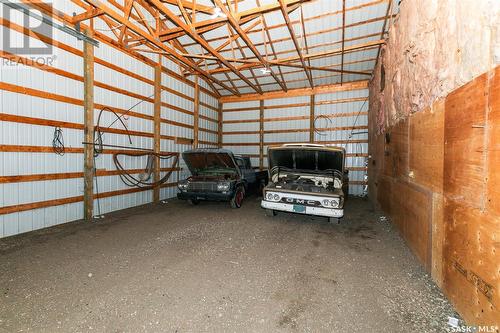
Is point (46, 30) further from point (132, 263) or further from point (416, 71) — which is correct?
point (416, 71)

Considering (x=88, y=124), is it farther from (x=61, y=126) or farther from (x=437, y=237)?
(x=437, y=237)

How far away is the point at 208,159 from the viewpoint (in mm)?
7117

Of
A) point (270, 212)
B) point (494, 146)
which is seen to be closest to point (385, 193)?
point (270, 212)

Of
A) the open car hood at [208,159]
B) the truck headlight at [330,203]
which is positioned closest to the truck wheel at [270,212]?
the truck headlight at [330,203]

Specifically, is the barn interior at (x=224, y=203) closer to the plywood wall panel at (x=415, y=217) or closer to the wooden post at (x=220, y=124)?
the plywood wall panel at (x=415, y=217)

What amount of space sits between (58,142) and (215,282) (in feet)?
17.6

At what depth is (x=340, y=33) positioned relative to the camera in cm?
748

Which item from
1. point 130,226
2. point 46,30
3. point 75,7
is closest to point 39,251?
point 130,226

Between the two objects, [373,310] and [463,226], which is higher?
[463,226]

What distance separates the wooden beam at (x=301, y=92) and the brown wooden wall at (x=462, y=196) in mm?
7381

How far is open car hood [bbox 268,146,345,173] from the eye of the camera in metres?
5.41

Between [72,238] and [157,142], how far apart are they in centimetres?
444

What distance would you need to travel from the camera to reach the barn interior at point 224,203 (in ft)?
6.94

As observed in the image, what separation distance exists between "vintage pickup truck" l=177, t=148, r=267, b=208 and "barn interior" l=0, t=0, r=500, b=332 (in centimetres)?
59
